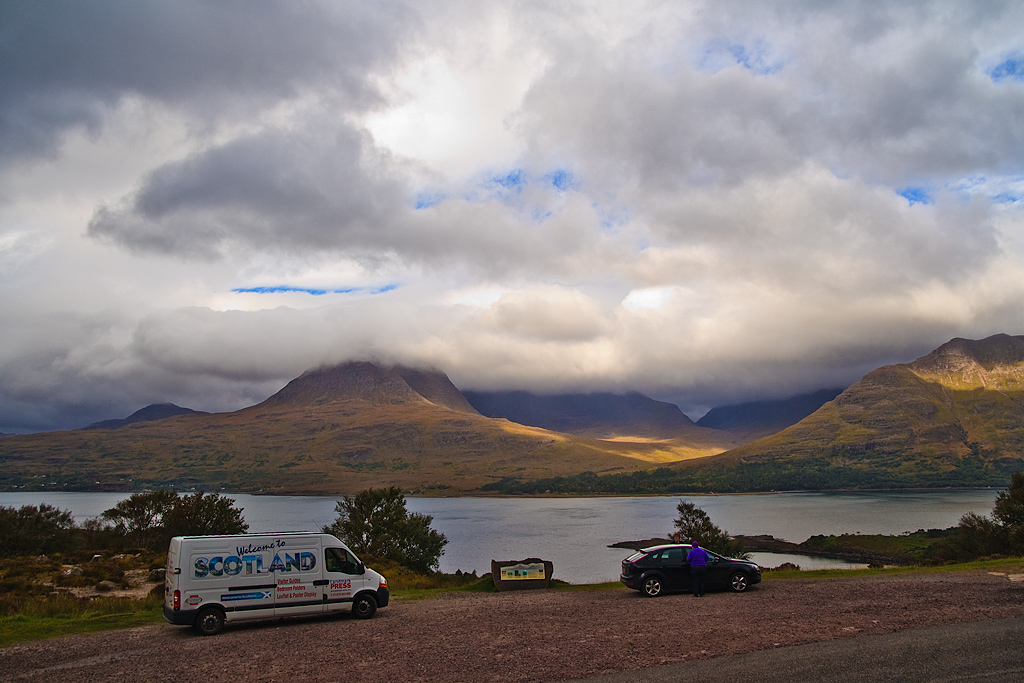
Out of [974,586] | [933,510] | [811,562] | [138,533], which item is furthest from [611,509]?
[974,586]

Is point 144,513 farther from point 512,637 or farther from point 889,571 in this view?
point 889,571

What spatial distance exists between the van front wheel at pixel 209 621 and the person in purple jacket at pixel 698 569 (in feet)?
52.5

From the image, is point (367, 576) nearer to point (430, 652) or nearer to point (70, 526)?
point (430, 652)

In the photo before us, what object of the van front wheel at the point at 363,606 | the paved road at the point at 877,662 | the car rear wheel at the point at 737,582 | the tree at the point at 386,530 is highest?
the paved road at the point at 877,662

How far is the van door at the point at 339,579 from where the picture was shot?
64.3ft

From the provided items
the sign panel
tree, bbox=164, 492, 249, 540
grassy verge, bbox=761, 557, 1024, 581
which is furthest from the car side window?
tree, bbox=164, 492, 249, 540

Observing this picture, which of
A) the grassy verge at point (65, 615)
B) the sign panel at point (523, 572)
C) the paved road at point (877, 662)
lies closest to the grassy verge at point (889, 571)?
the sign panel at point (523, 572)

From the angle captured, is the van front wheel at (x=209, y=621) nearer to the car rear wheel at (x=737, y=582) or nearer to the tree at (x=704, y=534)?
the car rear wheel at (x=737, y=582)

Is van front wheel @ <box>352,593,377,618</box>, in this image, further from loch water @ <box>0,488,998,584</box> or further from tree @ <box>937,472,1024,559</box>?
tree @ <box>937,472,1024,559</box>

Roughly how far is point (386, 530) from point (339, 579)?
1640 inches

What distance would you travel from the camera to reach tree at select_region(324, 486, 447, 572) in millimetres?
56875

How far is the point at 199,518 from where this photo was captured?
56938 mm

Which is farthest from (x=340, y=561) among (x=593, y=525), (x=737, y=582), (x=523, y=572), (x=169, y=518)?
(x=593, y=525)

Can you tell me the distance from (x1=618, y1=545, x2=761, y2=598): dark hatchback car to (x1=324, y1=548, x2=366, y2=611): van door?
10.2 metres
